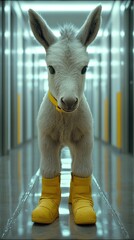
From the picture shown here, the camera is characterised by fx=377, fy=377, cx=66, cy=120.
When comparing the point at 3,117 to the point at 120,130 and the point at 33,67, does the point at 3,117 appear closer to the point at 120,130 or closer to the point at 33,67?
the point at 120,130

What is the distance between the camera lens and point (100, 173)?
5008 millimetres

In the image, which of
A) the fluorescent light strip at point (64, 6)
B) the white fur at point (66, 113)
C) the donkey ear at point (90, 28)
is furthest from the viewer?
the fluorescent light strip at point (64, 6)

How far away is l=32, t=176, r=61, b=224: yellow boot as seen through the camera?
2594 millimetres

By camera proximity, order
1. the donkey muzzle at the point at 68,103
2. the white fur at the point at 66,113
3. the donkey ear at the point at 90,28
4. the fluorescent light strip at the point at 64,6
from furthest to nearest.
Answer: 1. the fluorescent light strip at the point at 64,6
2. the donkey ear at the point at 90,28
3. the white fur at the point at 66,113
4. the donkey muzzle at the point at 68,103

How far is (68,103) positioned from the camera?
2.34 metres

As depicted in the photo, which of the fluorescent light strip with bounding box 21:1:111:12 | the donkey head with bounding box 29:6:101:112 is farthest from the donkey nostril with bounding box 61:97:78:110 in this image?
the fluorescent light strip with bounding box 21:1:111:12

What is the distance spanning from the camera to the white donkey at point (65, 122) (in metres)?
2.50

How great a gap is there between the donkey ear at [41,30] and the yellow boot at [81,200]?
103 cm

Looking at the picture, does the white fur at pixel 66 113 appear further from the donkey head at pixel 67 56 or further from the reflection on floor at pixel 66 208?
the reflection on floor at pixel 66 208

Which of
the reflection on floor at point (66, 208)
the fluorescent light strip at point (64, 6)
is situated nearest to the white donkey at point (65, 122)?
the reflection on floor at point (66, 208)

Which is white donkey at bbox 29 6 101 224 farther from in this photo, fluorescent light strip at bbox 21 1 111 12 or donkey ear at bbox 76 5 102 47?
fluorescent light strip at bbox 21 1 111 12

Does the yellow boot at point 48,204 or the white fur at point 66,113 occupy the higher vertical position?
the white fur at point 66,113

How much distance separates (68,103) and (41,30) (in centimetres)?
68

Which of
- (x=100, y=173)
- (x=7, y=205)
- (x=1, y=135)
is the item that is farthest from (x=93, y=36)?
(x=1, y=135)
